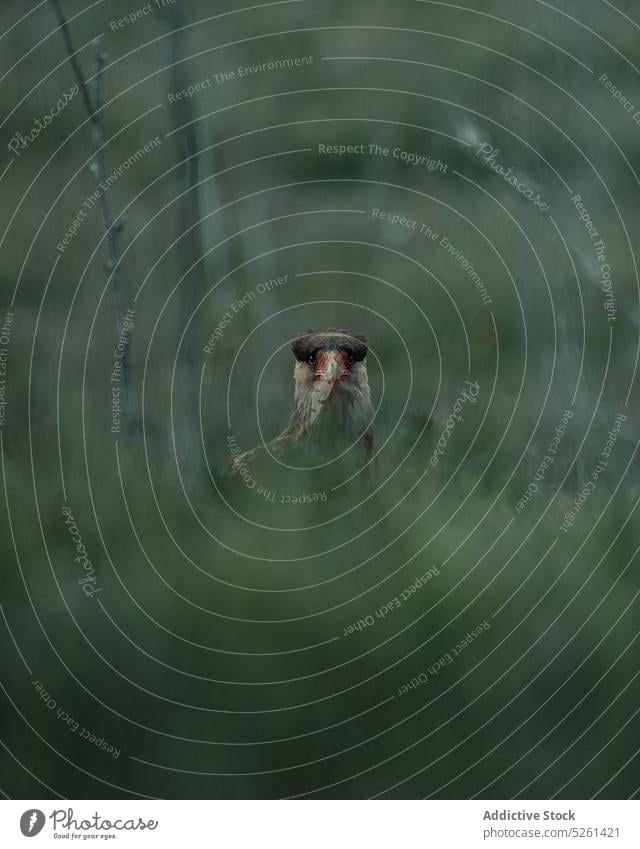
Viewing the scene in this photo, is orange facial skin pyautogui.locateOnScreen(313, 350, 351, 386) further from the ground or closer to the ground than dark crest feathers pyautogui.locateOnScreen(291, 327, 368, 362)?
closer to the ground

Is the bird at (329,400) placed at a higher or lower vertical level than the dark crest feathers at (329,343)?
lower

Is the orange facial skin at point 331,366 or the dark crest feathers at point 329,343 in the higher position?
the dark crest feathers at point 329,343

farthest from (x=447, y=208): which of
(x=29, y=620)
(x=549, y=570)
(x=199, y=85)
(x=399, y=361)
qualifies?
(x=29, y=620)

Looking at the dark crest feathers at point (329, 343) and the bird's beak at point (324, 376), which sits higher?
the dark crest feathers at point (329, 343)

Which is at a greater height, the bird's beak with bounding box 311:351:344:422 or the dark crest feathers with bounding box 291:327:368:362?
the dark crest feathers with bounding box 291:327:368:362

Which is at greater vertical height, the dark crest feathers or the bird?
the dark crest feathers
